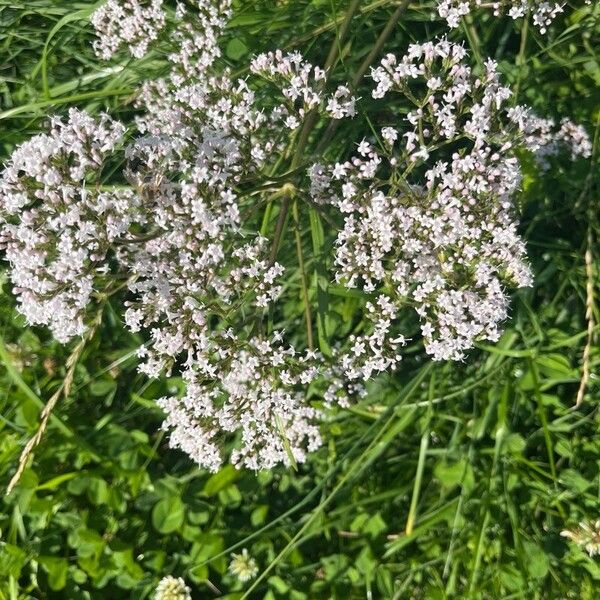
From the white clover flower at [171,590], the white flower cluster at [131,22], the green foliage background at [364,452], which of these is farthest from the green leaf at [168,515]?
the white flower cluster at [131,22]

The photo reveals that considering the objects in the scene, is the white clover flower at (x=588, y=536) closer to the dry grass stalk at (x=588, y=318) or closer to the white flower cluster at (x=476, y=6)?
the dry grass stalk at (x=588, y=318)

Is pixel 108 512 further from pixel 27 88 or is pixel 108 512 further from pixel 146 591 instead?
pixel 27 88

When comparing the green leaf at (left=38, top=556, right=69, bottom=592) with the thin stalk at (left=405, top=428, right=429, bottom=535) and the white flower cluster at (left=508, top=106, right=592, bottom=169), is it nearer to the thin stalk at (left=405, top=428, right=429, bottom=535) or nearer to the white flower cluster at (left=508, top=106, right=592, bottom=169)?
the thin stalk at (left=405, top=428, right=429, bottom=535)

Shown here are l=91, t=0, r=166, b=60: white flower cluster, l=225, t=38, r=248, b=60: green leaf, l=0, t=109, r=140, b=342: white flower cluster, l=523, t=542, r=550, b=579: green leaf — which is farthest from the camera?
l=523, t=542, r=550, b=579: green leaf

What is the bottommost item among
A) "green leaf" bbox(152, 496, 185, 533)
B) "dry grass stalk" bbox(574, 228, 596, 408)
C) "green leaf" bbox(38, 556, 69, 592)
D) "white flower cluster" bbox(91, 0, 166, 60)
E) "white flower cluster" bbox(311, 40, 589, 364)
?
Result: "green leaf" bbox(38, 556, 69, 592)

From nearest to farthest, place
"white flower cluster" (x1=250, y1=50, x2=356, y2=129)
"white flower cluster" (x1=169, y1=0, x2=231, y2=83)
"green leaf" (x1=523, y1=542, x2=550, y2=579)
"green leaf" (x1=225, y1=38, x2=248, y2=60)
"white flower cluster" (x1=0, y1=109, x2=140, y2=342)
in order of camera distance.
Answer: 1. "white flower cluster" (x1=0, y1=109, x2=140, y2=342)
2. "white flower cluster" (x1=250, y1=50, x2=356, y2=129)
3. "white flower cluster" (x1=169, y1=0, x2=231, y2=83)
4. "green leaf" (x1=225, y1=38, x2=248, y2=60)
5. "green leaf" (x1=523, y1=542, x2=550, y2=579)

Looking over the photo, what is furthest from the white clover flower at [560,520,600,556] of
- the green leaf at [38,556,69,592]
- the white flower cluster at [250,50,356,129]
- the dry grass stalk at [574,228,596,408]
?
the green leaf at [38,556,69,592]
